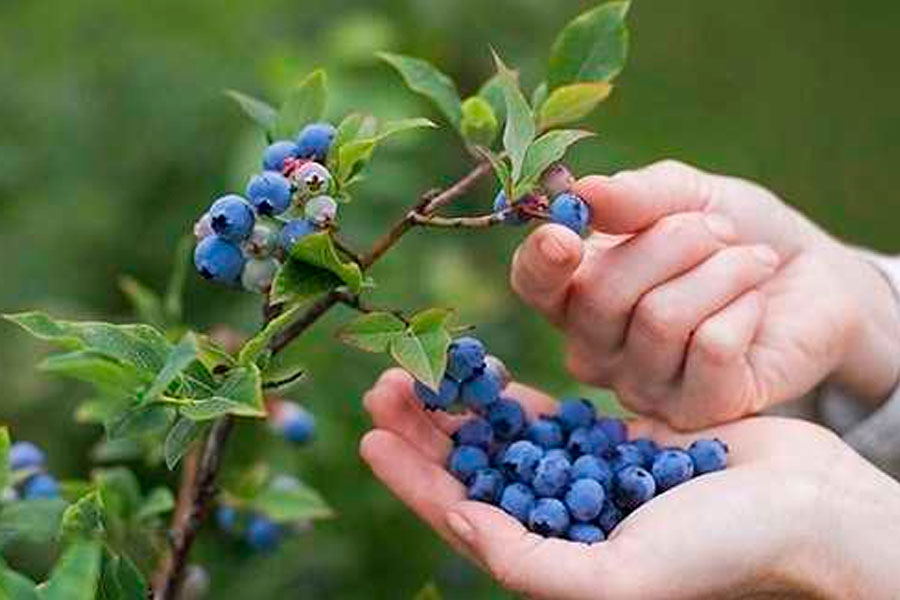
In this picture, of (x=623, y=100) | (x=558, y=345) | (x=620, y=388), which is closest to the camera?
(x=620, y=388)

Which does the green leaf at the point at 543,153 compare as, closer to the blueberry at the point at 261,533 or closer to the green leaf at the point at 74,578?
the green leaf at the point at 74,578

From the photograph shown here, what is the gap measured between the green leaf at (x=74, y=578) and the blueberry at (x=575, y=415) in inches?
16.3

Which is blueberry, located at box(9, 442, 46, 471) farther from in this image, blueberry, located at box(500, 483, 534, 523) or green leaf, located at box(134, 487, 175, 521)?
blueberry, located at box(500, 483, 534, 523)

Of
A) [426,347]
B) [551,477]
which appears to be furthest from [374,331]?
[551,477]

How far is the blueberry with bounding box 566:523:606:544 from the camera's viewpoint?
39.8 inches

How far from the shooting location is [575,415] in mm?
1128

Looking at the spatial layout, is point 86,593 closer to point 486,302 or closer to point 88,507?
point 88,507

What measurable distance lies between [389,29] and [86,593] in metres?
1.31

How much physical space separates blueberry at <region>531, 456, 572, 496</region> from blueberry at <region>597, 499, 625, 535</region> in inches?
1.0

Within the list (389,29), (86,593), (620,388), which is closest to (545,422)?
(620,388)

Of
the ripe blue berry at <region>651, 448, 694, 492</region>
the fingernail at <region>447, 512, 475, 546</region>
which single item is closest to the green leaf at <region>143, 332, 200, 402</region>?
the fingernail at <region>447, 512, 475, 546</region>

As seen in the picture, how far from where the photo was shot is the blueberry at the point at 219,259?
39.0 inches

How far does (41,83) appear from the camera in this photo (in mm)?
2080

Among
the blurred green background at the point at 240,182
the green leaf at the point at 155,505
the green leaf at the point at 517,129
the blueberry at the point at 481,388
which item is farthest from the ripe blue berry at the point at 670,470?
the blurred green background at the point at 240,182
